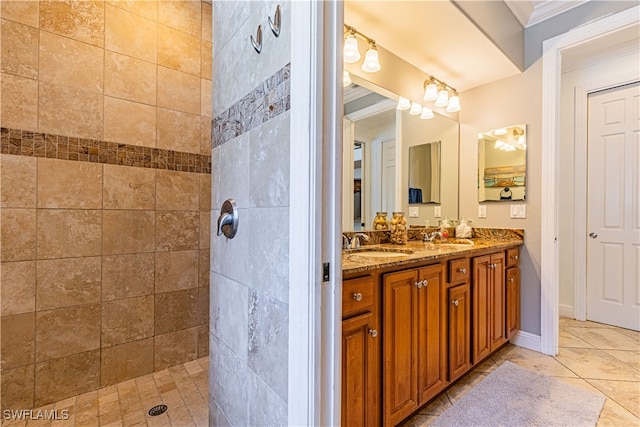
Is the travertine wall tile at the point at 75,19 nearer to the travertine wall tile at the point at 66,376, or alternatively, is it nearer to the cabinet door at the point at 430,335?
the travertine wall tile at the point at 66,376

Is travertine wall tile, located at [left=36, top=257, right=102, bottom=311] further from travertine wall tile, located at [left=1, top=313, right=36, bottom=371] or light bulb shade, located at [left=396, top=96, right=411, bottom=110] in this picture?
light bulb shade, located at [left=396, top=96, right=411, bottom=110]

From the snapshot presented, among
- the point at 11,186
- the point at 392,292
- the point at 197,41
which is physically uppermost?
the point at 197,41

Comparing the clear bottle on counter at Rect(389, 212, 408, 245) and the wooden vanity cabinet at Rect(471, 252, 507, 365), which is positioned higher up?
the clear bottle on counter at Rect(389, 212, 408, 245)

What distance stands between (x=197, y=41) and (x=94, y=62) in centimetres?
72

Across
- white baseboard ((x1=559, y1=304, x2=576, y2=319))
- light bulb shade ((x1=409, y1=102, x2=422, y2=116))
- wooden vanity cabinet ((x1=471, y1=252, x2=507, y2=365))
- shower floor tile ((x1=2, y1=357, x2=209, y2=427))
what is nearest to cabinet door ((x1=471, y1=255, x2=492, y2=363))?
wooden vanity cabinet ((x1=471, y1=252, x2=507, y2=365))

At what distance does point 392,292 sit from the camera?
1333mm

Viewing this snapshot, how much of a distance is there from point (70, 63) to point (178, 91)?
1.98 ft

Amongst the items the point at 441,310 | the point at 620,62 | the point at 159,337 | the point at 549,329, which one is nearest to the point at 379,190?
the point at 441,310

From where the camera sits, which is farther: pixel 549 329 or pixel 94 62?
pixel 549 329

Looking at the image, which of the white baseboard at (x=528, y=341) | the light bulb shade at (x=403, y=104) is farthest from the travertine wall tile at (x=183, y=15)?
the white baseboard at (x=528, y=341)

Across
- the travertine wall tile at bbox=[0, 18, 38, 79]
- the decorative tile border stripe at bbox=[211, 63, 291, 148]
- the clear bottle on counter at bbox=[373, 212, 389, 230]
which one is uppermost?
the travertine wall tile at bbox=[0, 18, 38, 79]

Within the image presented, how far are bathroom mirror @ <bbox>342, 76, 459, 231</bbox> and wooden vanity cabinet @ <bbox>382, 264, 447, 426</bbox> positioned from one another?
73 cm

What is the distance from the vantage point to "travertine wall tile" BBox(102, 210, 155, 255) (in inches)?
75.1

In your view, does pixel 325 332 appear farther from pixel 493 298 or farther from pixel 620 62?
Answer: pixel 620 62
